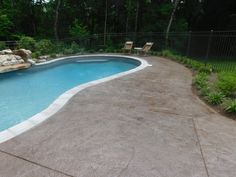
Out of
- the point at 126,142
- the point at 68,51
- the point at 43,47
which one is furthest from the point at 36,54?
the point at 126,142

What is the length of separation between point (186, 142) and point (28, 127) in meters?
2.43

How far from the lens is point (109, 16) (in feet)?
55.7

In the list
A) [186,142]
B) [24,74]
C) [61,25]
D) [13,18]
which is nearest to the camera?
[186,142]

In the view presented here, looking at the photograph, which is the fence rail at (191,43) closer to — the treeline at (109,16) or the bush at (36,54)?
the treeline at (109,16)

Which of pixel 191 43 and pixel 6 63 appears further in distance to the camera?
pixel 191 43

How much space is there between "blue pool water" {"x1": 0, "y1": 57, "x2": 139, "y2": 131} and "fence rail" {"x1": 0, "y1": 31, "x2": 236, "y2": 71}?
2.86 meters

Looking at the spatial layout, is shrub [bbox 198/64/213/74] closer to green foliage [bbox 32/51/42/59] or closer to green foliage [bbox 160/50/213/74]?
green foliage [bbox 160/50/213/74]

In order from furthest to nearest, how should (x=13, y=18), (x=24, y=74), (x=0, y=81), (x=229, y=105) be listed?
(x=13, y=18) < (x=24, y=74) < (x=0, y=81) < (x=229, y=105)

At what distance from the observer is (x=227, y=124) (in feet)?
12.8

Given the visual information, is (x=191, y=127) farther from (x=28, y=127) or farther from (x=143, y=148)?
(x=28, y=127)

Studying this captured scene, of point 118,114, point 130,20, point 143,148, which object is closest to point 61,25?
point 130,20

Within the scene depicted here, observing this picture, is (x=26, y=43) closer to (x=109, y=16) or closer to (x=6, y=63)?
(x=6, y=63)

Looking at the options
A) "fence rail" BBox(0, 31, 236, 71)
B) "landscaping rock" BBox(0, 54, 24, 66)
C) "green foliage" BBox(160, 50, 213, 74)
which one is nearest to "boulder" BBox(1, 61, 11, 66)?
"landscaping rock" BBox(0, 54, 24, 66)

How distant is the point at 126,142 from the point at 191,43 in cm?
910
